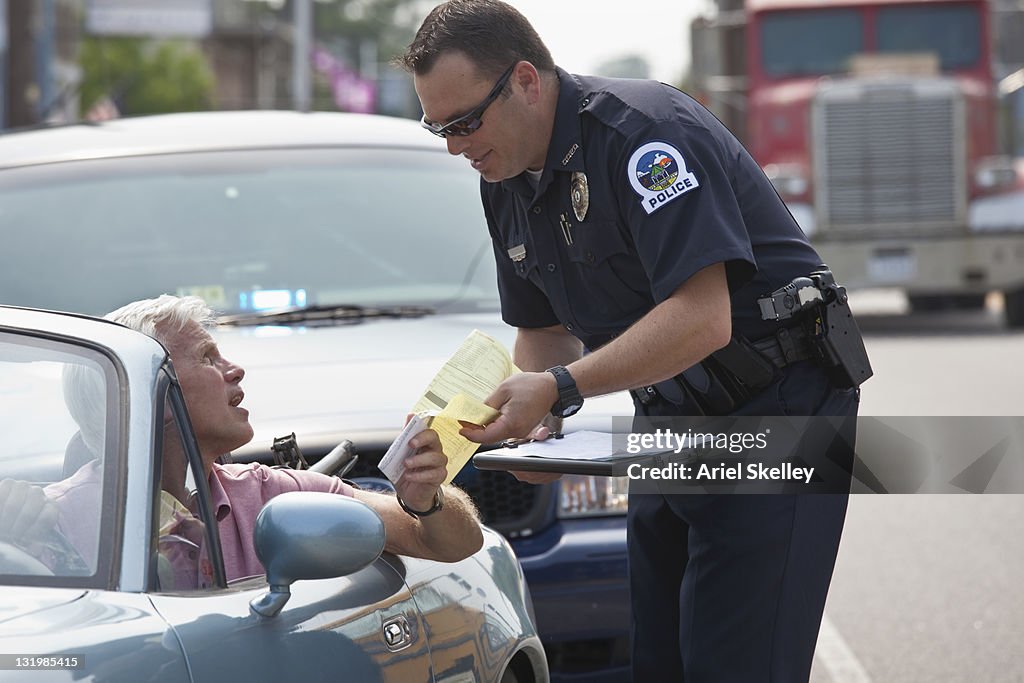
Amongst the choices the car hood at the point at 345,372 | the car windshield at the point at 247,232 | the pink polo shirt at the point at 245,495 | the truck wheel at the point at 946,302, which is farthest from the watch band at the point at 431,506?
the truck wheel at the point at 946,302

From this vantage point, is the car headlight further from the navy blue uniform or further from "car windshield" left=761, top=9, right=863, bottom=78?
"car windshield" left=761, top=9, right=863, bottom=78

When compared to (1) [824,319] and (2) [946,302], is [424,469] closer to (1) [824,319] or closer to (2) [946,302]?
(1) [824,319]

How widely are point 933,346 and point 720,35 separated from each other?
4125 millimetres

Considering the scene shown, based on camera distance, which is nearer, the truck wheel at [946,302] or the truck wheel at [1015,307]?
the truck wheel at [1015,307]

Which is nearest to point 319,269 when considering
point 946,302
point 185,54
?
point 946,302

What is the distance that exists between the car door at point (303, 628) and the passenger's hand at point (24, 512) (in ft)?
0.60

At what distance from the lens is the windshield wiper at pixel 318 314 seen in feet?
17.5

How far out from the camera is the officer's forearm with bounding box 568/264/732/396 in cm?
323

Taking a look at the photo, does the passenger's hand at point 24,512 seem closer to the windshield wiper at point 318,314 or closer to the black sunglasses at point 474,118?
the black sunglasses at point 474,118

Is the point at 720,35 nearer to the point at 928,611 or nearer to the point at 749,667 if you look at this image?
the point at 928,611

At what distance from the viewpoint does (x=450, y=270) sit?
574cm

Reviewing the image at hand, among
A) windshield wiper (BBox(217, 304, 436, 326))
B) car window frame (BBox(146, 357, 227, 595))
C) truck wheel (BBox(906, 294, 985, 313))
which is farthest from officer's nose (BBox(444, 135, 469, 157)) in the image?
truck wheel (BBox(906, 294, 985, 313))

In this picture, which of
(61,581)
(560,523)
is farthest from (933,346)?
(61,581)

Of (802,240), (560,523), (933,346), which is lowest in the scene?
(933,346)
